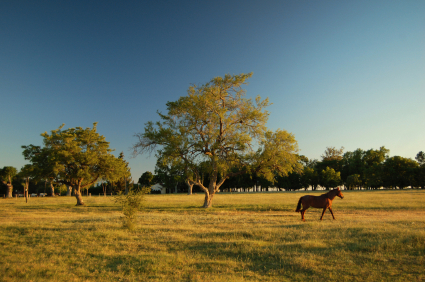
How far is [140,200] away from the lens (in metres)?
15.3

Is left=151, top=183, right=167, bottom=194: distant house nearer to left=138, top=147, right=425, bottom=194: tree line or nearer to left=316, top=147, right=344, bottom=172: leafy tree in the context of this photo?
left=138, top=147, right=425, bottom=194: tree line

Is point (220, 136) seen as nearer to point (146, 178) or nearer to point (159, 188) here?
point (146, 178)

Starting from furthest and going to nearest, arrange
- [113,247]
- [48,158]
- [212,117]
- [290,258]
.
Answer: [48,158] < [212,117] < [113,247] < [290,258]

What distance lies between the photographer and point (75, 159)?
38625 mm

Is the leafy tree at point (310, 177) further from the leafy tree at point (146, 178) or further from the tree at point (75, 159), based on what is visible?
the tree at point (75, 159)

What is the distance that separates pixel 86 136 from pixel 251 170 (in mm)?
26770

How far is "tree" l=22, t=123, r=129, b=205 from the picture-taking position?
124ft

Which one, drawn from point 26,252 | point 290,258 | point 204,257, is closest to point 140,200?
point 26,252

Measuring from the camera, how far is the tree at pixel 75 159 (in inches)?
1491

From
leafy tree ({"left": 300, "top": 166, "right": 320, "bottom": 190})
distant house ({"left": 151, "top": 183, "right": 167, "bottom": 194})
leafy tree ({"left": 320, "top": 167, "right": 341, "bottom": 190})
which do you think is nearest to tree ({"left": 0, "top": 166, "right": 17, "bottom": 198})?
distant house ({"left": 151, "top": 183, "right": 167, "bottom": 194})

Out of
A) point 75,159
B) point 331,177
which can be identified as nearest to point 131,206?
point 75,159

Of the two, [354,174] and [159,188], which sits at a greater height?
[354,174]

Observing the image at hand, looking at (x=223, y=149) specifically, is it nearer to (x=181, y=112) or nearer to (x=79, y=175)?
(x=181, y=112)

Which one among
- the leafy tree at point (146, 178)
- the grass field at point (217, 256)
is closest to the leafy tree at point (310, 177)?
the leafy tree at point (146, 178)
